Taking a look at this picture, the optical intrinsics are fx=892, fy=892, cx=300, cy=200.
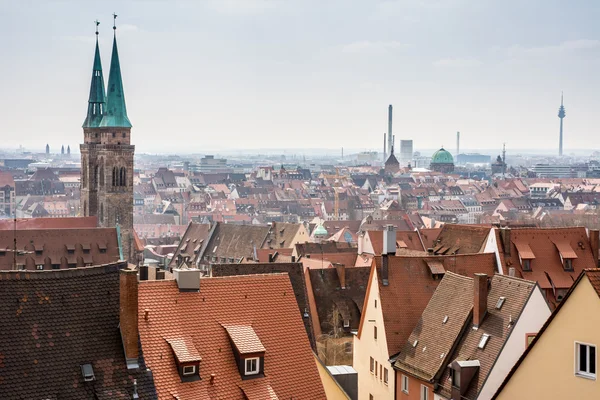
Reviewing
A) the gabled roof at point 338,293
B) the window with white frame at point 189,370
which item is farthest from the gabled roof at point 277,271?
the window with white frame at point 189,370

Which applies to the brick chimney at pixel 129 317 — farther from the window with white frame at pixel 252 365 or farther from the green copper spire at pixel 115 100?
the green copper spire at pixel 115 100

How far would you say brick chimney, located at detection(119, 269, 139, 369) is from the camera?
24.6 meters

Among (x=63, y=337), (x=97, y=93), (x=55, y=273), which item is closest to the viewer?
(x=63, y=337)

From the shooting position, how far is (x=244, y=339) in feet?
89.5

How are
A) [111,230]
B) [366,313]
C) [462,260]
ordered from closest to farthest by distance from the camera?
[366,313] → [462,260] → [111,230]

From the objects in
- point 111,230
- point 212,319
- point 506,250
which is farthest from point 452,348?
point 111,230

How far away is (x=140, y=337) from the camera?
83.9ft

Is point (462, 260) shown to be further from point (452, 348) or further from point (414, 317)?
point (452, 348)

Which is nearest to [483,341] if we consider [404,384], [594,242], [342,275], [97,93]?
[404,384]

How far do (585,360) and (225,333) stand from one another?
11.2m

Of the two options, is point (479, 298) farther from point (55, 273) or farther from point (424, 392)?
point (55, 273)

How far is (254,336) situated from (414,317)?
42.4 ft

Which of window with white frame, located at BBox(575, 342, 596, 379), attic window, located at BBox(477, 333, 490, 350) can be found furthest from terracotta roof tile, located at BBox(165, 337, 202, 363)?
attic window, located at BBox(477, 333, 490, 350)

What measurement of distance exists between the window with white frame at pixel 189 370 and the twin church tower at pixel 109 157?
9220 cm
